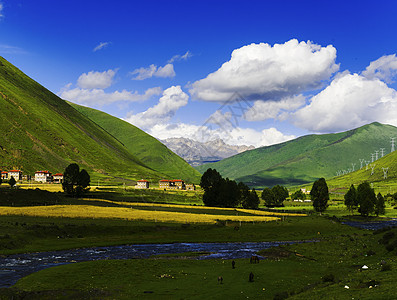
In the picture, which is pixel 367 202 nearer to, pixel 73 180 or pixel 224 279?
pixel 224 279

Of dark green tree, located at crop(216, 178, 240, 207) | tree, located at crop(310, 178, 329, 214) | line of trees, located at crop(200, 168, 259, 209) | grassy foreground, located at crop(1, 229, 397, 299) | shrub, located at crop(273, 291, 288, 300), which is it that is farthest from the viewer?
line of trees, located at crop(200, 168, 259, 209)

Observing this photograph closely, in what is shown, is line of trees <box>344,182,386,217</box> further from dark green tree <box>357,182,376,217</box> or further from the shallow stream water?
the shallow stream water

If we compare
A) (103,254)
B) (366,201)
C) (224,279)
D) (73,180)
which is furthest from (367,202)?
(73,180)

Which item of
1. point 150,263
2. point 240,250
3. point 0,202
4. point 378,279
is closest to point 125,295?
point 150,263

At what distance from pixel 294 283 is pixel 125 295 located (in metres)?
21.0

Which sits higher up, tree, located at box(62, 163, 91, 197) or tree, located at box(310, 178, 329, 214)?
tree, located at box(62, 163, 91, 197)

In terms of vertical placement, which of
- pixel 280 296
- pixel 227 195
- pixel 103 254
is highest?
pixel 227 195

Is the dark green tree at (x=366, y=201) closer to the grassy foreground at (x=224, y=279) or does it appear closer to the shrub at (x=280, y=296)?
the grassy foreground at (x=224, y=279)

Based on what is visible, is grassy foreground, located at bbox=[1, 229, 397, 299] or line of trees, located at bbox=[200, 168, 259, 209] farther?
line of trees, located at bbox=[200, 168, 259, 209]

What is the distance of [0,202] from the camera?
140250 millimetres

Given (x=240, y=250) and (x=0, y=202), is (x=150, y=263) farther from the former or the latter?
(x=0, y=202)

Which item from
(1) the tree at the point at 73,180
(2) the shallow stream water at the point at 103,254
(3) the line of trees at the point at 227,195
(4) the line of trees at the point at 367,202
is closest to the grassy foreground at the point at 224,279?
(2) the shallow stream water at the point at 103,254

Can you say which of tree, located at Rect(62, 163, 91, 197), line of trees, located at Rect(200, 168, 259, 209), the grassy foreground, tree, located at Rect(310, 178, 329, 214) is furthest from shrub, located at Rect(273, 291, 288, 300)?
tree, located at Rect(62, 163, 91, 197)

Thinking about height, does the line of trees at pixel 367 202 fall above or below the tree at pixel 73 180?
below
